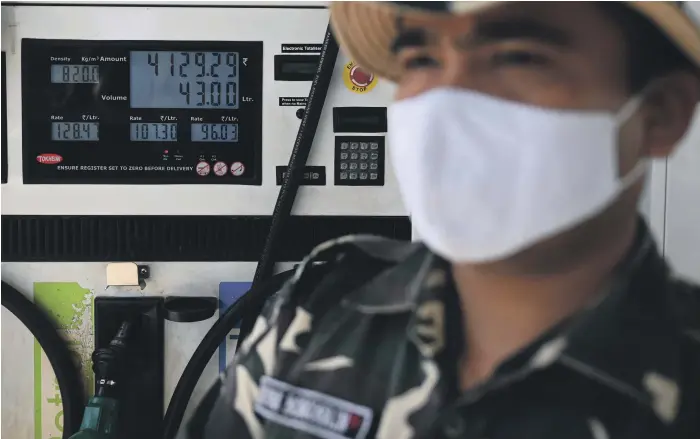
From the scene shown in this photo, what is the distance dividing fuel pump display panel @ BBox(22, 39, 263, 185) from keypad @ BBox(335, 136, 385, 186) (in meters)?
0.14

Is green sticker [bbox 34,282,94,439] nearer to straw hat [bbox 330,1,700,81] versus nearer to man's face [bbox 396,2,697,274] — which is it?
straw hat [bbox 330,1,700,81]

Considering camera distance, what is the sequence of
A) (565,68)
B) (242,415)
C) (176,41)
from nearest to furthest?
1. (565,68)
2. (242,415)
3. (176,41)

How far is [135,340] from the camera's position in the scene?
1.42 m

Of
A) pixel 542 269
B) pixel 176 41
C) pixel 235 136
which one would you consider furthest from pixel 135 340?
pixel 542 269

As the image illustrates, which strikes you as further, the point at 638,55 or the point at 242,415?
the point at 242,415

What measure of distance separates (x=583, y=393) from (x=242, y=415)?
0.36m

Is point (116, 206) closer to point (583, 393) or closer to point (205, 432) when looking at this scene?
point (205, 432)

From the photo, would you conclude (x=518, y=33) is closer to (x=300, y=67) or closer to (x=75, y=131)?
(x=300, y=67)

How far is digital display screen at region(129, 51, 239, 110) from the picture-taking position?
1382 mm

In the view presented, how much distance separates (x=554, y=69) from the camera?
64cm

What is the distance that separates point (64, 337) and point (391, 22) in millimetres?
931

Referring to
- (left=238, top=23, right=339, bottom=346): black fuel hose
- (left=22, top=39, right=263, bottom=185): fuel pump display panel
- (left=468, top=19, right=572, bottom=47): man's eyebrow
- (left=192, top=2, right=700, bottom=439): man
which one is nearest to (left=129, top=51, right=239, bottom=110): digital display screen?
(left=22, top=39, right=263, bottom=185): fuel pump display panel

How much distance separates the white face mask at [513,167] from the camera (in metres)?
0.64

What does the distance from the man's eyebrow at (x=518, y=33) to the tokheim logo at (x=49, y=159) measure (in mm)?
957
